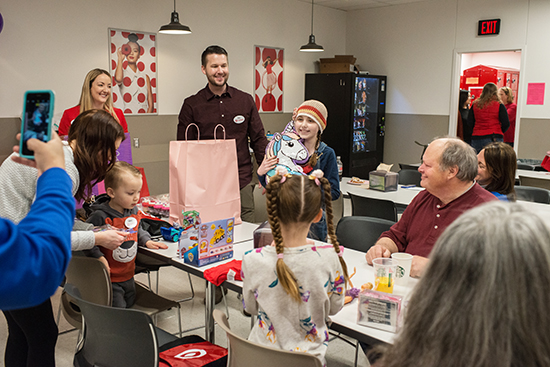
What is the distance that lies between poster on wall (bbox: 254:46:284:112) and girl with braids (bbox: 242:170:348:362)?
224 inches

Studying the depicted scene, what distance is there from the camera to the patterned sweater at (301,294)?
1512mm

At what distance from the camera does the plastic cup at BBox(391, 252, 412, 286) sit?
6.17ft

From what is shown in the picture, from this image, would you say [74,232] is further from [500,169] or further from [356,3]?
[356,3]

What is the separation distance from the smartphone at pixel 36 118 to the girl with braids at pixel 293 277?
0.70 m

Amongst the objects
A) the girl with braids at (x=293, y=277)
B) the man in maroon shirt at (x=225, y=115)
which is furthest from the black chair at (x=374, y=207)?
the girl with braids at (x=293, y=277)

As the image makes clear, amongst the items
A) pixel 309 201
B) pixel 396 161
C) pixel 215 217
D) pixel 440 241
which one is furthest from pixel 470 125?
pixel 440 241

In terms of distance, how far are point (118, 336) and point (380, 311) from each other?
908mm

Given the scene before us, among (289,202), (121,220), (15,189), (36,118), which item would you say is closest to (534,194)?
(289,202)

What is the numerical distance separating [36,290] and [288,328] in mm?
843

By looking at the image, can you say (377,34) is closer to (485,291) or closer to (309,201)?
(309,201)

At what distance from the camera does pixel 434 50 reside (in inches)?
297

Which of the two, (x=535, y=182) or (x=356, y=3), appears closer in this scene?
(x=535, y=182)

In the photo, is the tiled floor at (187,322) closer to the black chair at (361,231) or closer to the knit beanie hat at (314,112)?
the black chair at (361,231)

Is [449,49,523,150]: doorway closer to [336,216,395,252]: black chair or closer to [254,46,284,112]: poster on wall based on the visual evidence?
[254,46,284,112]: poster on wall
